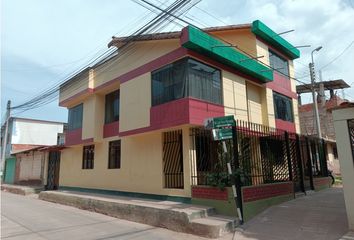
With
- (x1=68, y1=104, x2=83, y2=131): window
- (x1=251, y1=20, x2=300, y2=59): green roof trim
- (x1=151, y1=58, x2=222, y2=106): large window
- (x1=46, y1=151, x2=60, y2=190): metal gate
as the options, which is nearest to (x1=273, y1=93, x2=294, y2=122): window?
(x1=251, y1=20, x2=300, y2=59): green roof trim

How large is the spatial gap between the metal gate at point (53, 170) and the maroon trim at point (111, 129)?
7728 mm

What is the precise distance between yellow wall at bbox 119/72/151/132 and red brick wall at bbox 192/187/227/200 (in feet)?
11.1

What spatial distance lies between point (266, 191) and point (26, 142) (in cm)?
3150

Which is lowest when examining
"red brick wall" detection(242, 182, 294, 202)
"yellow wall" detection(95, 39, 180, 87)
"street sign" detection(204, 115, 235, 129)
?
"red brick wall" detection(242, 182, 294, 202)

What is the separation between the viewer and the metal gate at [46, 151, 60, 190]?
21627mm

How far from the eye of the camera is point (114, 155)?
48.8 ft

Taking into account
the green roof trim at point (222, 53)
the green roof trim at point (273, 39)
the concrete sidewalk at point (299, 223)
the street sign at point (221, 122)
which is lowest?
the concrete sidewalk at point (299, 223)

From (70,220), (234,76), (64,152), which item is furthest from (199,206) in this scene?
(64,152)

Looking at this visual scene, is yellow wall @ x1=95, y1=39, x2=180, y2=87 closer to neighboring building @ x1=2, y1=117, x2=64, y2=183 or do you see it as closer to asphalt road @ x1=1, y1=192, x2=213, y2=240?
asphalt road @ x1=1, y1=192, x2=213, y2=240

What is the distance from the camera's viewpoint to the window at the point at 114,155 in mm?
14555

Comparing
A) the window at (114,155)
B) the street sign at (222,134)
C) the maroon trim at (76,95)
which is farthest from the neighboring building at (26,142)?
the street sign at (222,134)

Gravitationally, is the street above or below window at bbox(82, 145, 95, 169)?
below

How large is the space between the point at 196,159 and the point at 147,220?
274 cm

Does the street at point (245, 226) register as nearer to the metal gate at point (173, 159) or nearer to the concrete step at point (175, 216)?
the concrete step at point (175, 216)
